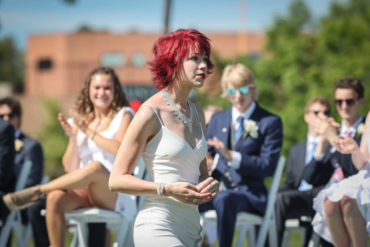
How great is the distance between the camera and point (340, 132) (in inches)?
207

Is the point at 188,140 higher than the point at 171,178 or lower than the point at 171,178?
higher

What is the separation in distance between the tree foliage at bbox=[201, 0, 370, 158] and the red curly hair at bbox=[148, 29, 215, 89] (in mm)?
8560

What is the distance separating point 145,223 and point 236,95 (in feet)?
8.11

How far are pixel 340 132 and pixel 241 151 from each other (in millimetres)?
1173

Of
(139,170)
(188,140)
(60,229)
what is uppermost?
(188,140)

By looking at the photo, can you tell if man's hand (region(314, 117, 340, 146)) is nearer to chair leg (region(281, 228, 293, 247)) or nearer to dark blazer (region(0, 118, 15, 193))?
chair leg (region(281, 228, 293, 247))

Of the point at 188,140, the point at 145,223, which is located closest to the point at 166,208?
the point at 145,223

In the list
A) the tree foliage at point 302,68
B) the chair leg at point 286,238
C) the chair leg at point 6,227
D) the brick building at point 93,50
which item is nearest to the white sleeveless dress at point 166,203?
the chair leg at point 6,227

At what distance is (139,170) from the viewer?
4.64m

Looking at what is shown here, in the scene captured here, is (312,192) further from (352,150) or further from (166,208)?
(166,208)

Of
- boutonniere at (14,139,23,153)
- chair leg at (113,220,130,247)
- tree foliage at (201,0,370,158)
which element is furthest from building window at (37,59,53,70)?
chair leg at (113,220,130,247)

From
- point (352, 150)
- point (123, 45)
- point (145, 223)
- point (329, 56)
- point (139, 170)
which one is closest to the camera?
point (145, 223)

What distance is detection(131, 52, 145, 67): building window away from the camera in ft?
131

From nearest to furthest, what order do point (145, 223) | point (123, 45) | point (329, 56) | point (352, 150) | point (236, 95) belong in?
point (145, 223) < point (352, 150) < point (236, 95) < point (329, 56) < point (123, 45)
